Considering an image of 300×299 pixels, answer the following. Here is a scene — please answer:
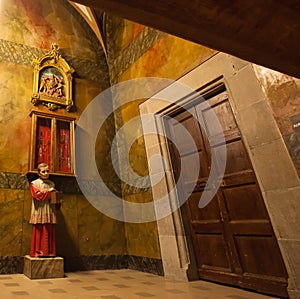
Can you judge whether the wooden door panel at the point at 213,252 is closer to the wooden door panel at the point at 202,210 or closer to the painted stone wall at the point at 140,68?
the wooden door panel at the point at 202,210

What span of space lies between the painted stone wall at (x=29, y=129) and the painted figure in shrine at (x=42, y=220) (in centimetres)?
45

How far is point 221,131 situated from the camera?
11.9 feet

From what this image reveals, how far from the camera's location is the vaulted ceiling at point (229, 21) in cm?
103

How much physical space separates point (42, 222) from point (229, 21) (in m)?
4.08

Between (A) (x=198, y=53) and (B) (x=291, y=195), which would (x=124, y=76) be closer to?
(A) (x=198, y=53)

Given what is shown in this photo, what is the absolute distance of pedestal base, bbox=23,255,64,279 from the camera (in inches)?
153

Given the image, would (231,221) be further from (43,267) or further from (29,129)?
(29,129)

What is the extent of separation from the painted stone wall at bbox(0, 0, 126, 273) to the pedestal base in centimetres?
58

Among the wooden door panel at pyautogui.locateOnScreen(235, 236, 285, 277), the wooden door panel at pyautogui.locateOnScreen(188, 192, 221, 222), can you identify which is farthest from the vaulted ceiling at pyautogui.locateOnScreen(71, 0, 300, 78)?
the wooden door panel at pyautogui.locateOnScreen(188, 192, 221, 222)

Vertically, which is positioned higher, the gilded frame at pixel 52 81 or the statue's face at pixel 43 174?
the gilded frame at pixel 52 81

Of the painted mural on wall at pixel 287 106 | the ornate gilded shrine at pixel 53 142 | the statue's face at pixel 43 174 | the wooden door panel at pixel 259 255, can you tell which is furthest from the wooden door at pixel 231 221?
the ornate gilded shrine at pixel 53 142

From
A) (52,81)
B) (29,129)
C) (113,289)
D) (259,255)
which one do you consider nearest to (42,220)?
(113,289)

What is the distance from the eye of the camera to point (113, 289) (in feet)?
10.4

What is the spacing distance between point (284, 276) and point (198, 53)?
3.01 metres
